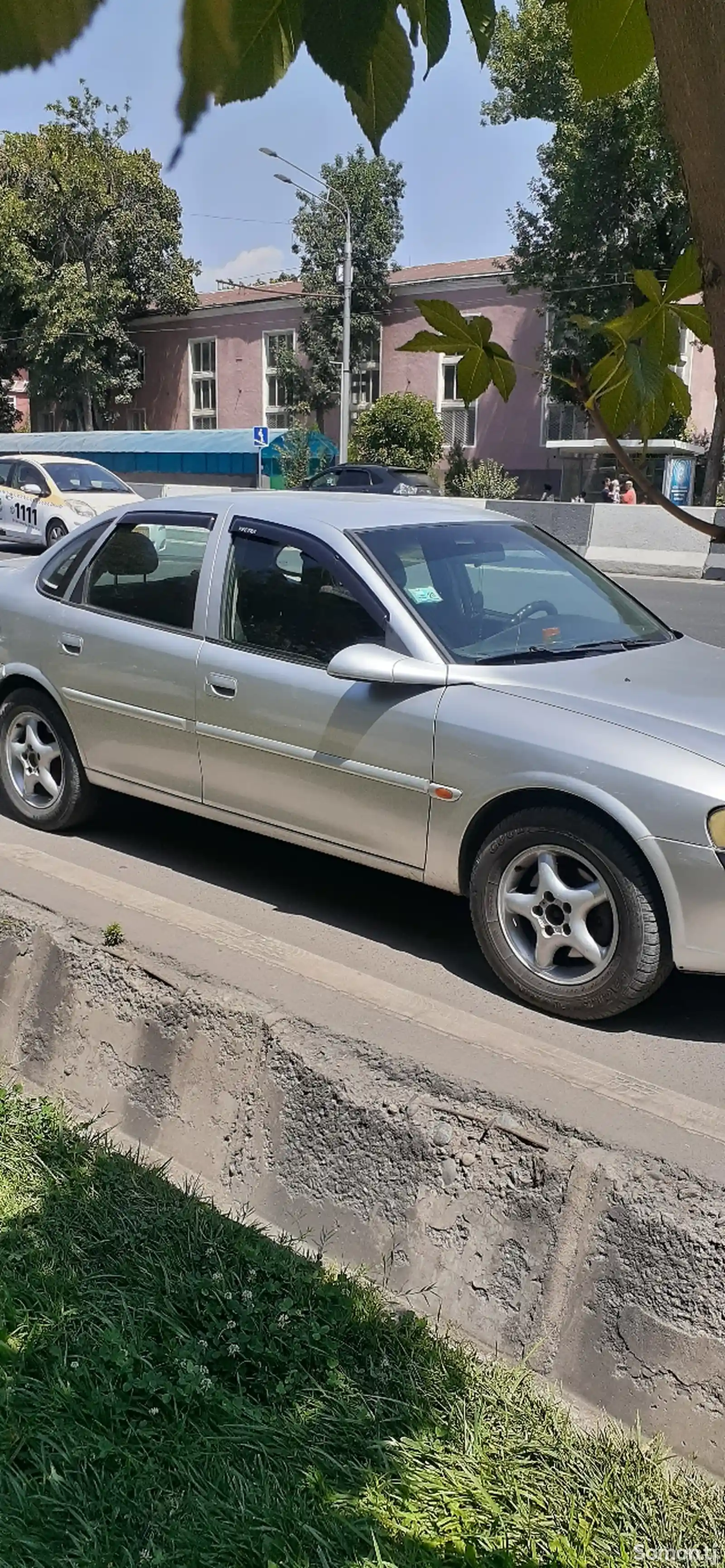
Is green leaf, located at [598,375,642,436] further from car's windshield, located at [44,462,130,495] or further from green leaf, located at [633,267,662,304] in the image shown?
car's windshield, located at [44,462,130,495]

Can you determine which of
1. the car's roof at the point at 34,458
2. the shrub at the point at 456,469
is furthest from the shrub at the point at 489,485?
the car's roof at the point at 34,458

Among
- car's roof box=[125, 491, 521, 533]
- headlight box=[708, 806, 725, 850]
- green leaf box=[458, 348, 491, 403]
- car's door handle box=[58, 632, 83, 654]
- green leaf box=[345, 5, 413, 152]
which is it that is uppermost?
green leaf box=[345, 5, 413, 152]

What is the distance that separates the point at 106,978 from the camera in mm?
3727

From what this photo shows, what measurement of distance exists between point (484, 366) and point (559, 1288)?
188cm

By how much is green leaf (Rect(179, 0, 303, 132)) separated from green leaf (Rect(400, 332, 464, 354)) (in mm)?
281

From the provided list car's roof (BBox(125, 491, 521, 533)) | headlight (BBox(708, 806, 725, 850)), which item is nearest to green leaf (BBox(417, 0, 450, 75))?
headlight (BBox(708, 806, 725, 850))

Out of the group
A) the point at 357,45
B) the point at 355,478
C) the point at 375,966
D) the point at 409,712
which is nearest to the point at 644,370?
the point at 357,45

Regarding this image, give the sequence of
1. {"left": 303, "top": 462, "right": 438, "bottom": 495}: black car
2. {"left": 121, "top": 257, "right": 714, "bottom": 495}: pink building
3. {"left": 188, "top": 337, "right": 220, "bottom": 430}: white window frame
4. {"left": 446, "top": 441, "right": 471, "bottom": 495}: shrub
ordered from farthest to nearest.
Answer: {"left": 188, "top": 337, "right": 220, "bottom": 430}: white window frame, {"left": 446, "top": 441, "right": 471, "bottom": 495}: shrub, {"left": 121, "top": 257, "right": 714, "bottom": 495}: pink building, {"left": 303, "top": 462, "right": 438, "bottom": 495}: black car

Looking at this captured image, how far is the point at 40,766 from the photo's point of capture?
6.30 metres

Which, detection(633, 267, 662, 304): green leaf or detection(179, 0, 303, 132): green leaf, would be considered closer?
detection(179, 0, 303, 132): green leaf

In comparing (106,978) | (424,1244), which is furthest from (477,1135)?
(106,978)

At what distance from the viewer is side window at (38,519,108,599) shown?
6254 mm

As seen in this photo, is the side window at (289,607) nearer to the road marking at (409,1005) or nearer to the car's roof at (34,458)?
the road marking at (409,1005)

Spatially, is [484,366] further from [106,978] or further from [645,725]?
[645,725]
